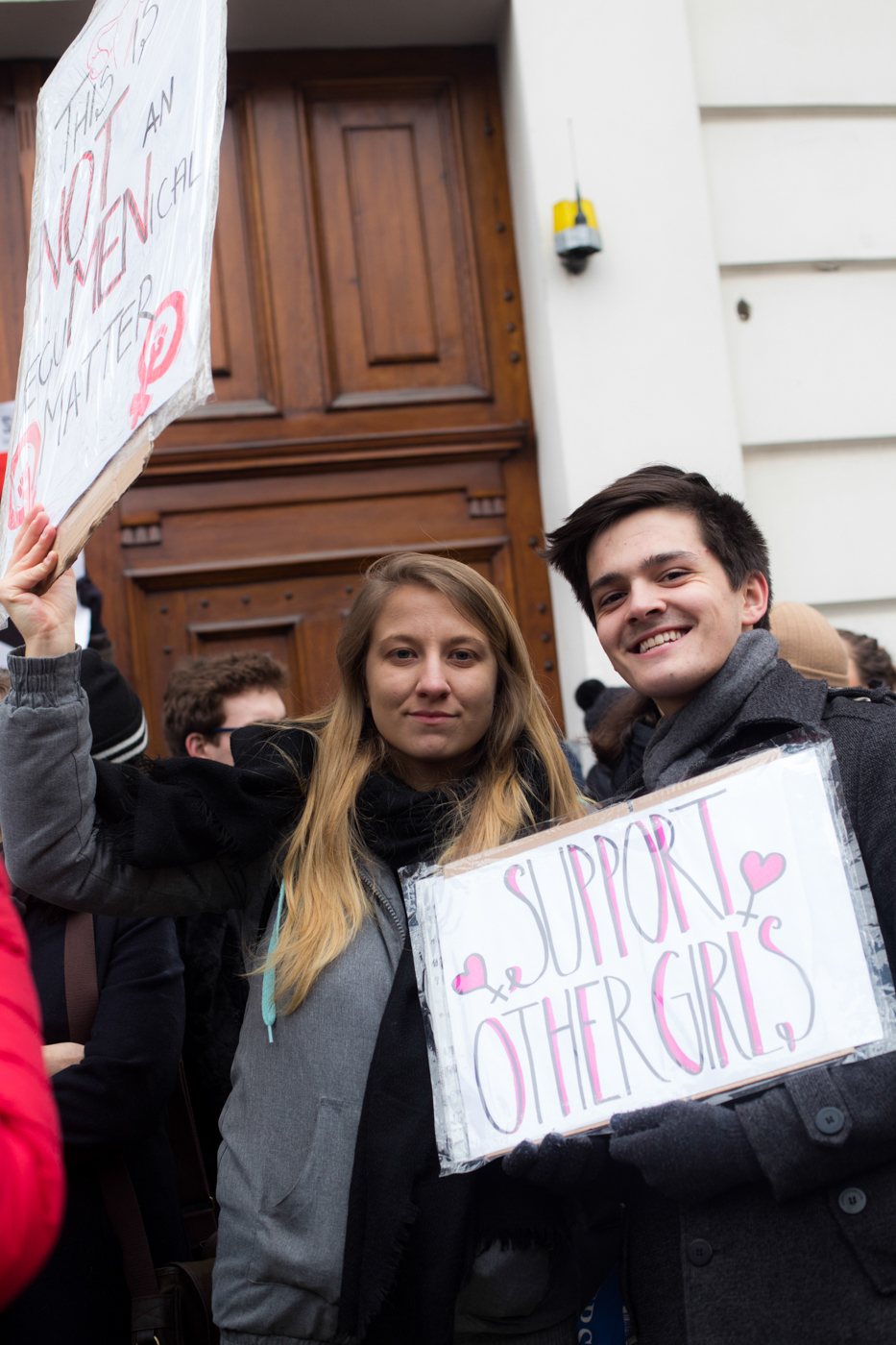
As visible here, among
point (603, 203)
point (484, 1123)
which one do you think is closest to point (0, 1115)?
point (484, 1123)

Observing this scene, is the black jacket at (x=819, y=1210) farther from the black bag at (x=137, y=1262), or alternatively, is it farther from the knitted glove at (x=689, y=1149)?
the black bag at (x=137, y=1262)

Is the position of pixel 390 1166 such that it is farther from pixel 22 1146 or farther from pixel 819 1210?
pixel 22 1146

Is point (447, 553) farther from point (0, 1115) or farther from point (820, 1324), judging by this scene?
point (0, 1115)

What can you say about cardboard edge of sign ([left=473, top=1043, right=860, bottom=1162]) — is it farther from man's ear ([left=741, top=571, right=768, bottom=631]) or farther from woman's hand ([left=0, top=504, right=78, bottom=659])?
woman's hand ([left=0, top=504, right=78, bottom=659])

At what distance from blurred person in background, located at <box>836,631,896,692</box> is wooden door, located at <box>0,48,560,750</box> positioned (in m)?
1.01

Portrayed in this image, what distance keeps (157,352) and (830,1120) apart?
1256mm

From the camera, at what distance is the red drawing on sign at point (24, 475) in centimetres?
181

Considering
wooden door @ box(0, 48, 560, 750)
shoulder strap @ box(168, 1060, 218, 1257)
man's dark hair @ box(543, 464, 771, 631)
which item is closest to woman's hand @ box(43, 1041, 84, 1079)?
shoulder strap @ box(168, 1060, 218, 1257)

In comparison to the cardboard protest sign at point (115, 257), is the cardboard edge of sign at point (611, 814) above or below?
below

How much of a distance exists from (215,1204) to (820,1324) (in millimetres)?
1406

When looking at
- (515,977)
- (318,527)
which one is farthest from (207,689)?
(515,977)

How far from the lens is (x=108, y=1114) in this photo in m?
1.98

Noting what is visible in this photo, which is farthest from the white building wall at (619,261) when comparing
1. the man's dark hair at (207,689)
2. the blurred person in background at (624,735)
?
the man's dark hair at (207,689)

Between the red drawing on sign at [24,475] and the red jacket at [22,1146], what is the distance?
104 cm
